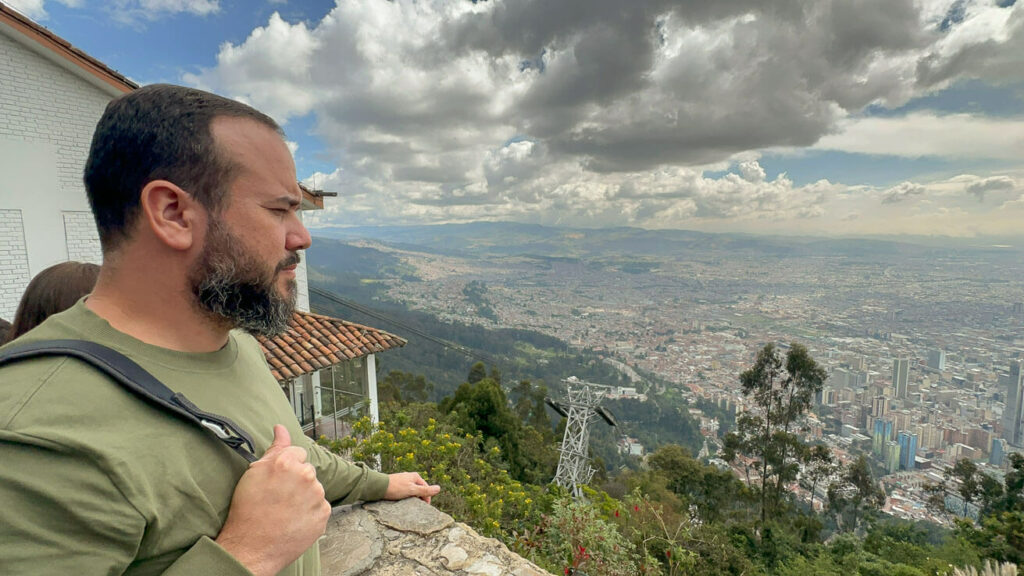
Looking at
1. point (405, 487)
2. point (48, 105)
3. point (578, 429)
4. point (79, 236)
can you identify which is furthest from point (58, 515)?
point (578, 429)

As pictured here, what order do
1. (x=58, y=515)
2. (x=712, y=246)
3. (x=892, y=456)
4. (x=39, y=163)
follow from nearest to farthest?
1. (x=58, y=515)
2. (x=39, y=163)
3. (x=892, y=456)
4. (x=712, y=246)

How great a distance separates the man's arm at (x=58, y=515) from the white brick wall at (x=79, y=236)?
281 inches

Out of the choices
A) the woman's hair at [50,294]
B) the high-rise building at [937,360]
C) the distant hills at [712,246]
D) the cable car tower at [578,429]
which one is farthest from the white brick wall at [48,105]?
the distant hills at [712,246]

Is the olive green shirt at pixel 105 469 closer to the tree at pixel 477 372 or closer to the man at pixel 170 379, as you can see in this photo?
the man at pixel 170 379

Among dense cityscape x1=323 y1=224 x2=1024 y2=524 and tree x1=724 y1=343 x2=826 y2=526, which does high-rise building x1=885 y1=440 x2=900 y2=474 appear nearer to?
dense cityscape x1=323 y1=224 x2=1024 y2=524

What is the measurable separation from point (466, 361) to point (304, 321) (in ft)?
145

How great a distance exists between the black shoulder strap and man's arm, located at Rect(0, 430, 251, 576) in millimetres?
129

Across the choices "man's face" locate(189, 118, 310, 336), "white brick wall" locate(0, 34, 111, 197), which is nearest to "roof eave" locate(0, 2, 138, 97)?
"white brick wall" locate(0, 34, 111, 197)

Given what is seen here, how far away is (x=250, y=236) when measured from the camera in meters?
0.86

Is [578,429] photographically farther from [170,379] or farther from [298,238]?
[170,379]

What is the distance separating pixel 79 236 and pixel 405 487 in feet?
A: 22.8

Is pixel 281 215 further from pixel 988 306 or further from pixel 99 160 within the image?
pixel 988 306

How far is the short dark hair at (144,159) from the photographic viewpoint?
0.79m

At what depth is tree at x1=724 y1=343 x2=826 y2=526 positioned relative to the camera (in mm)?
17250
